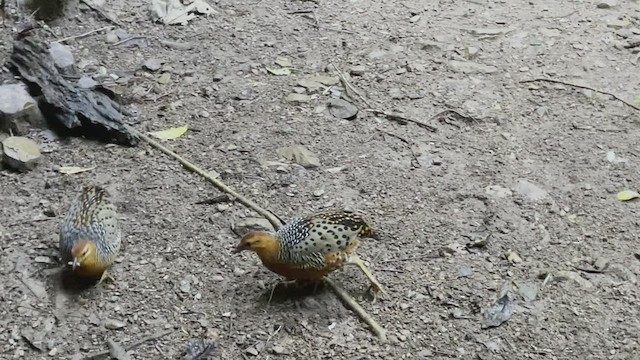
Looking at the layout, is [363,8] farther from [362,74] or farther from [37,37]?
[37,37]

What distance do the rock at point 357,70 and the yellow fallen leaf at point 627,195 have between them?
1.89 m

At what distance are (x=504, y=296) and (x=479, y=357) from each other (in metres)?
0.38

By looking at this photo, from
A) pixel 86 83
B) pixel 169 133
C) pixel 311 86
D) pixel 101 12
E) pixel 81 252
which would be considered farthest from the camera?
pixel 101 12

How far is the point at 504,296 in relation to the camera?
3654 millimetres

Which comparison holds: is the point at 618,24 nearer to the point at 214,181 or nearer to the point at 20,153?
the point at 214,181

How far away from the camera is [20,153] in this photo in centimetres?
432

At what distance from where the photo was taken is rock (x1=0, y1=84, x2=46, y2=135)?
4465mm

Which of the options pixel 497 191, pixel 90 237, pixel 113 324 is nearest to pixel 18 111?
pixel 90 237

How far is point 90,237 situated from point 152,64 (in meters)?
2.05

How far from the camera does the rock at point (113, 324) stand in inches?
135

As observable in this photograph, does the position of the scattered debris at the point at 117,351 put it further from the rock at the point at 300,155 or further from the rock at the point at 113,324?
the rock at the point at 300,155

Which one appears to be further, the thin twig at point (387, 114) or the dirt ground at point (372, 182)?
the thin twig at point (387, 114)

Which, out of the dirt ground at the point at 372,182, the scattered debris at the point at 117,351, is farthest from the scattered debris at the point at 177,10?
the scattered debris at the point at 117,351

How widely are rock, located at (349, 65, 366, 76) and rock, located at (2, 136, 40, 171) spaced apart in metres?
2.12
